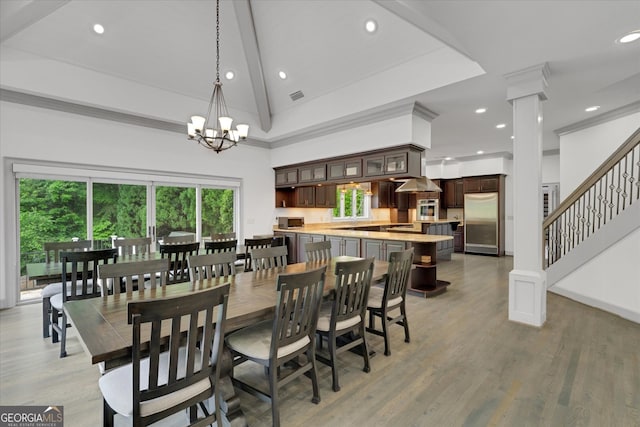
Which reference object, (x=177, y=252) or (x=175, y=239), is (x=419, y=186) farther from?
(x=175, y=239)

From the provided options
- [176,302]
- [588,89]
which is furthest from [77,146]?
[588,89]

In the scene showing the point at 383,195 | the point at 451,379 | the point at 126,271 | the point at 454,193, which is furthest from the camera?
the point at 454,193

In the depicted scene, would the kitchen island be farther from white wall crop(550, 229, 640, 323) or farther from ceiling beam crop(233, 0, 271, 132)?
ceiling beam crop(233, 0, 271, 132)

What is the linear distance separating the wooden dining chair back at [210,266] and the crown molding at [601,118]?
6184mm

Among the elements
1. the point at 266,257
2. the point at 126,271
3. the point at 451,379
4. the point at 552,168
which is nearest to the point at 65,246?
the point at 126,271

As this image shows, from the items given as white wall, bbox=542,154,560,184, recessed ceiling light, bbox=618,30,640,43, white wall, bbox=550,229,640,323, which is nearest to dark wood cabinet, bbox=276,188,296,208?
white wall, bbox=550,229,640,323

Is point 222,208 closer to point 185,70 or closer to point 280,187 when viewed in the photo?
point 280,187

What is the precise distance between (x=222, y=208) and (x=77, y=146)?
2.65 metres

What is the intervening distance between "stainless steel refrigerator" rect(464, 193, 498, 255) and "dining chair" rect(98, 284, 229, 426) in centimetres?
879

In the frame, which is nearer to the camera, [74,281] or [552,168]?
[74,281]

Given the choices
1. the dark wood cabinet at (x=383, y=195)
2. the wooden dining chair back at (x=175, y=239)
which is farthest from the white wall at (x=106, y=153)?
the dark wood cabinet at (x=383, y=195)

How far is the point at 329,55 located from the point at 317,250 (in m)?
3.14

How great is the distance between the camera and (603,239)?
4.09 m

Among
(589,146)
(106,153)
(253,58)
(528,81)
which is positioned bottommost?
(106,153)
